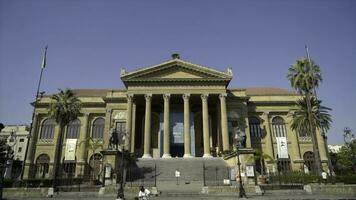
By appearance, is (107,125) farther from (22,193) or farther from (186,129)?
(22,193)

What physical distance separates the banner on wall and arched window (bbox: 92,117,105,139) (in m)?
28.4

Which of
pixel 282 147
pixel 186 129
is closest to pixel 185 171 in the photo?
pixel 186 129

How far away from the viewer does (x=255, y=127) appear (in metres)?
44.9

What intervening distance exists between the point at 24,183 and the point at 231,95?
98.8ft

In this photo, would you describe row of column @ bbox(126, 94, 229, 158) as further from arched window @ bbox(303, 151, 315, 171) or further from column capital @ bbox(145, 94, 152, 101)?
arched window @ bbox(303, 151, 315, 171)

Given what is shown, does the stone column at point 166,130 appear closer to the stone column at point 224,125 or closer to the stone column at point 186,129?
the stone column at point 186,129

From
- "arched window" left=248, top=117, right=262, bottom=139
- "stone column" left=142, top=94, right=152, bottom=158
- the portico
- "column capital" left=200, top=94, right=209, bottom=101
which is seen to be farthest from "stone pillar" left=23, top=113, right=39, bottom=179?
"arched window" left=248, top=117, right=262, bottom=139

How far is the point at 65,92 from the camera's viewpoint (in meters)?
36.2

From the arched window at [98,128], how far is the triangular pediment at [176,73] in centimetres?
1046

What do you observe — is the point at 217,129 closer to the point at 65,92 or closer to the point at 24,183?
the point at 65,92

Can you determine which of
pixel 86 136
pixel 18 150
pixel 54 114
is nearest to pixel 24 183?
pixel 54 114

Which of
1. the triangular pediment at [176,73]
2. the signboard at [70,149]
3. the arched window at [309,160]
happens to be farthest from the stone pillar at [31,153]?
the arched window at [309,160]

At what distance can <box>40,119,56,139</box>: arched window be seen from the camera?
147 ft

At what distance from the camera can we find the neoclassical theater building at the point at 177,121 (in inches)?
1523
